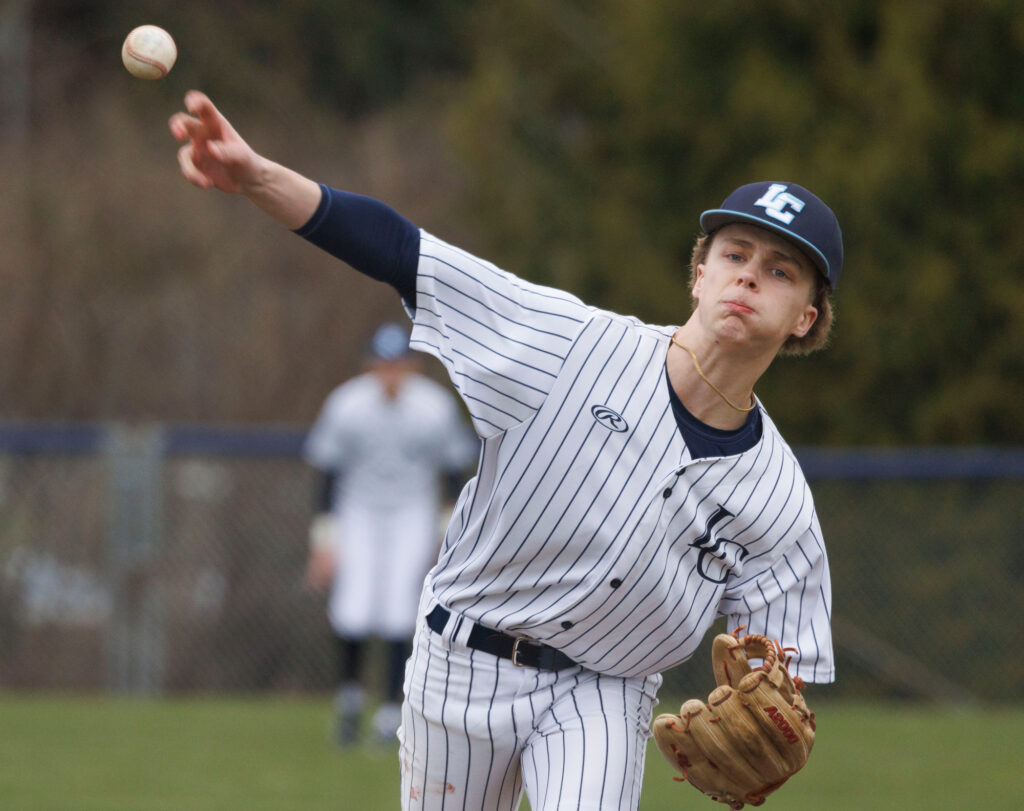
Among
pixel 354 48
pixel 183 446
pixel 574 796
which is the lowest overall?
pixel 574 796

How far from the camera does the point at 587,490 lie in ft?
10.3

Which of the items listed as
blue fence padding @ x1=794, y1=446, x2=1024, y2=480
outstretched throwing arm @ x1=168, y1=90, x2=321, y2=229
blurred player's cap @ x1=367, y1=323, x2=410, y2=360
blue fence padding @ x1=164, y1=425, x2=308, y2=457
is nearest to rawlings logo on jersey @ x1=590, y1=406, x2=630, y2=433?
outstretched throwing arm @ x1=168, y1=90, x2=321, y2=229

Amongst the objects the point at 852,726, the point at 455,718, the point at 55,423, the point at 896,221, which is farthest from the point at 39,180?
the point at 455,718

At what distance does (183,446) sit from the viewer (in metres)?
10.2

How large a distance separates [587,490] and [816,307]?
0.69 m

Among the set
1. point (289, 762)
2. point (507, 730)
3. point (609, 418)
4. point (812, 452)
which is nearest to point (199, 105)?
point (609, 418)

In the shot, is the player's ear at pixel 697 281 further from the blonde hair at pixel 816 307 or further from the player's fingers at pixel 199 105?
the player's fingers at pixel 199 105

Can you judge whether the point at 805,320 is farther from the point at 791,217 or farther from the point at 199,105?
the point at 199,105

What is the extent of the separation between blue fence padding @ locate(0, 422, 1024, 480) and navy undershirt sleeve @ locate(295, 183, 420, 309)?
278 inches

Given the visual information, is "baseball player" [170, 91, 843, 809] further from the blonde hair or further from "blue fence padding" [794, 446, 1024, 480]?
"blue fence padding" [794, 446, 1024, 480]

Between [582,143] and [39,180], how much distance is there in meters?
5.40

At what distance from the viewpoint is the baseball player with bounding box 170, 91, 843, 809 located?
310 cm

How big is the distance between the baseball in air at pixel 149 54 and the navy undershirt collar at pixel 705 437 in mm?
1202

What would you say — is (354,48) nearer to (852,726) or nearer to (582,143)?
(582,143)
